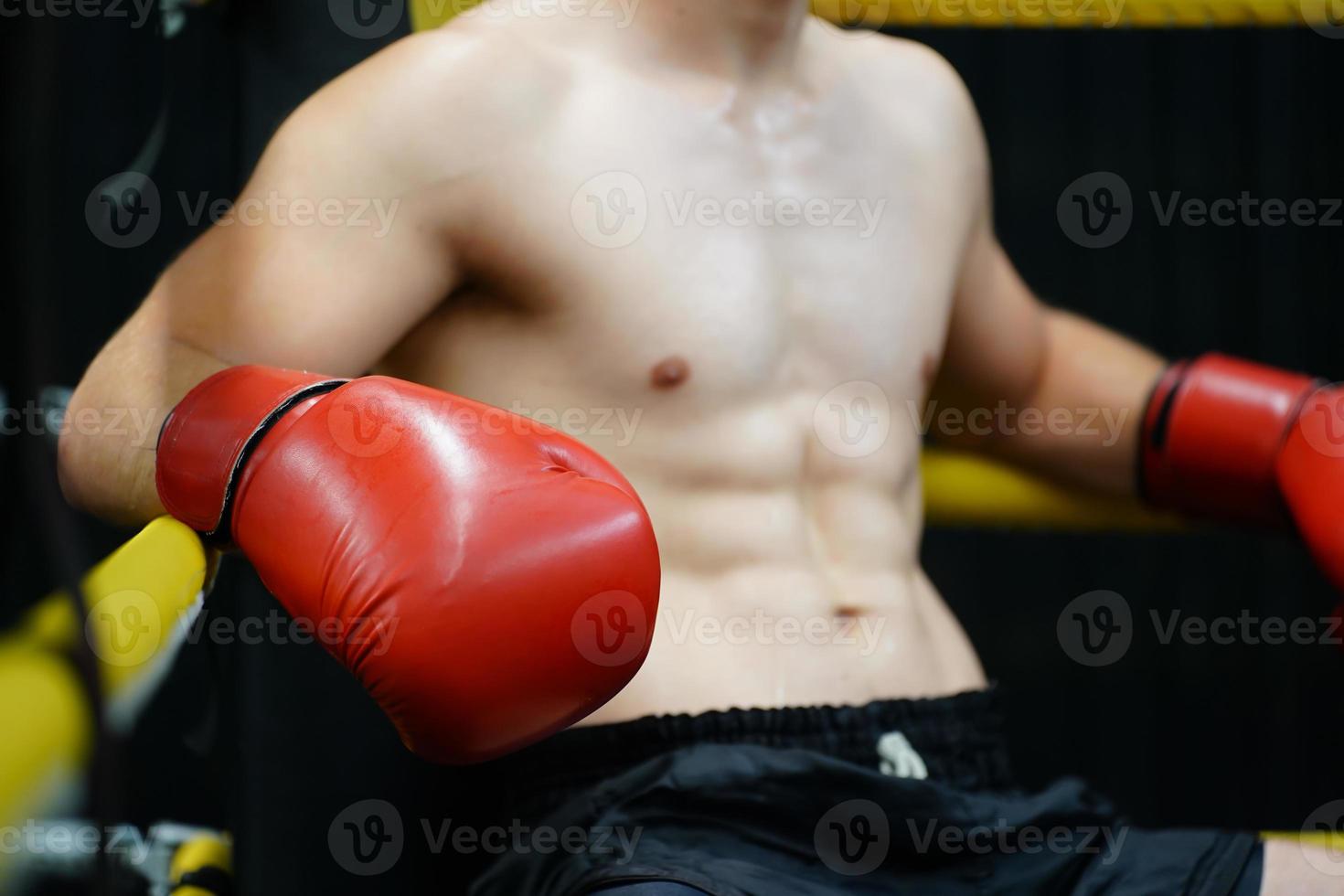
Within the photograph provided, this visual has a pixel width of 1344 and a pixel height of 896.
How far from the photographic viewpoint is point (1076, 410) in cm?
121

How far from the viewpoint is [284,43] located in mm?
952

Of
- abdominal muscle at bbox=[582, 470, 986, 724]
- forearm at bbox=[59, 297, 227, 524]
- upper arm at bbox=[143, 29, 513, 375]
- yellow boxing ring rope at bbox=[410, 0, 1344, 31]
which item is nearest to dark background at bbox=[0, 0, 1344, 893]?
yellow boxing ring rope at bbox=[410, 0, 1344, 31]

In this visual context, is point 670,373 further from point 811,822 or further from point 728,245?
point 811,822

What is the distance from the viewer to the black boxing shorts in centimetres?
77

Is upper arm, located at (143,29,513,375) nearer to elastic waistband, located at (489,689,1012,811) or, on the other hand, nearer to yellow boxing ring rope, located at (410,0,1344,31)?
elastic waistband, located at (489,689,1012,811)

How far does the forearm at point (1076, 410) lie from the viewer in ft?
3.88

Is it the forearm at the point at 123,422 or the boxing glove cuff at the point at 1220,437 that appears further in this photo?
the boxing glove cuff at the point at 1220,437

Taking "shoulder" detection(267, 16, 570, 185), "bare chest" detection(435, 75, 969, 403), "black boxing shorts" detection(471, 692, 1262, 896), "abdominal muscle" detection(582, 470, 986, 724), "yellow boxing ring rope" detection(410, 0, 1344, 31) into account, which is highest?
"yellow boxing ring rope" detection(410, 0, 1344, 31)

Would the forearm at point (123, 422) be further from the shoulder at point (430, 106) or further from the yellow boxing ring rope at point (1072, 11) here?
the yellow boxing ring rope at point (1072, 11)

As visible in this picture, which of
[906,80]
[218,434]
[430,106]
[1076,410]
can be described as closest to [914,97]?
[906,80]

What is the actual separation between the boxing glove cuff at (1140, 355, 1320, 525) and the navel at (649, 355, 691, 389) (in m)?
0.48

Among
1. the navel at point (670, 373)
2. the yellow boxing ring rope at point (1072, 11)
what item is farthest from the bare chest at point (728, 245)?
the yellow boxing ring rope at point (1072, 11)

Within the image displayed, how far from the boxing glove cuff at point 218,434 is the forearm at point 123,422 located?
5 cm

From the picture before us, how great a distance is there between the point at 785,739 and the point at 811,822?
64mm
